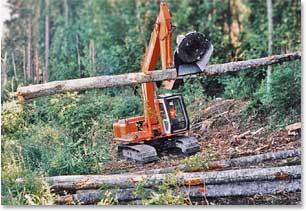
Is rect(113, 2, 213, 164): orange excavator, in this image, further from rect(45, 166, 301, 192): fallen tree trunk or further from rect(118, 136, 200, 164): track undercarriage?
rect(45, 166, 301, 192): fallen tree trunk

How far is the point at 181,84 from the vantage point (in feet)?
11.7

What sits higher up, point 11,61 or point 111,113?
point 11,61

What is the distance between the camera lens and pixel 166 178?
3459mm

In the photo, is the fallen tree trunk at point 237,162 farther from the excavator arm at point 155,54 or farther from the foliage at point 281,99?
the excavator arm at point 155,54

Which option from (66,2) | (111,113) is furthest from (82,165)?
(66,2)

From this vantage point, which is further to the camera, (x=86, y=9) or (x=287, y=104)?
(x=86, y=9)

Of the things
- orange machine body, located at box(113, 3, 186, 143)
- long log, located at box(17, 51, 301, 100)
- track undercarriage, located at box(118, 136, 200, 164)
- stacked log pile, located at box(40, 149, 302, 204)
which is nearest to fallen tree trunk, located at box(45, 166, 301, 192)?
stacked log pile, located at box(40, 149, 302, 204)

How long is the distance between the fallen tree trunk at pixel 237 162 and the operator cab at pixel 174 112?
0.24 m

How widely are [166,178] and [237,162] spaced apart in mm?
406

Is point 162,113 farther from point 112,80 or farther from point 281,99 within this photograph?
point 281,99

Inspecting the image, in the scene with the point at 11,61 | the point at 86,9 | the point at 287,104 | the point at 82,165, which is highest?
the point at 86,9

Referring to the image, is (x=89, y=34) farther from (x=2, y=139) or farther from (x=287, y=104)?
(x=287, y=104)

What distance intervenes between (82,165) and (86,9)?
0.95 m

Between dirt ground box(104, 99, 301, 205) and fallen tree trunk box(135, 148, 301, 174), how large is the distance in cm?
2
